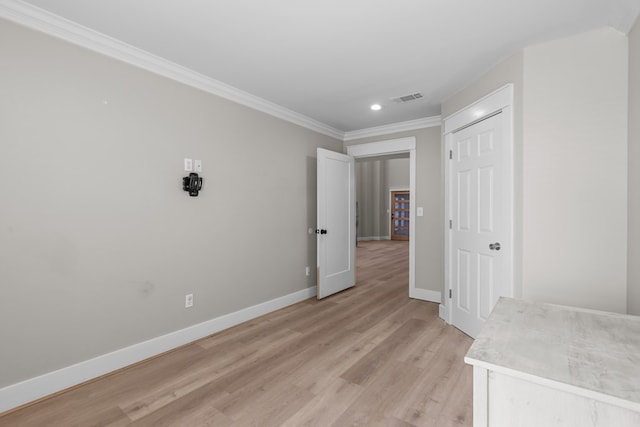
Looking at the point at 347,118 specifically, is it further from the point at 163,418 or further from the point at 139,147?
the point at 163,418

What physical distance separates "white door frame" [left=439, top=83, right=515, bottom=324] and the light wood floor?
0.57m

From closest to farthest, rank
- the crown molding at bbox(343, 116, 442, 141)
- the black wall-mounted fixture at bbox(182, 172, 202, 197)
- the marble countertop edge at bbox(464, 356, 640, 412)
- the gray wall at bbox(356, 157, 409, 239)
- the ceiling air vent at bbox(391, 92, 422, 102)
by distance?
the marble countertop edge at bbox(464, 356, 640, 412)
the black wall-mounted fixture at bbox(182, 172, 202, 197)
the ceiling air vent at bbox(391, 92, 422, 102)
the crown molding at bbox(343, 116, 442, 141)
the gray wall at bbox(356, 157, 409, 239)

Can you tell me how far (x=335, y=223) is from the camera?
4.42 metres

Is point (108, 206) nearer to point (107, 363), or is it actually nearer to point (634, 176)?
point (107, 363)

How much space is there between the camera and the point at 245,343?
110 inches

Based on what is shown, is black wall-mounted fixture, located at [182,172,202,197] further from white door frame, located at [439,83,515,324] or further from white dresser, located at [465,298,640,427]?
white door frame, located at [439,83,515,324]

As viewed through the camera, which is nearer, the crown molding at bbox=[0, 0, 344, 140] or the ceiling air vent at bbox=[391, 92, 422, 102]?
the crown molding at bbox=[0, 0, 344, 140]

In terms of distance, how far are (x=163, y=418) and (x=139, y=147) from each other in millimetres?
1949

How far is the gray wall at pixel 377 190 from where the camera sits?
458 inches

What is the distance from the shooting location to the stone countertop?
2.95 ft

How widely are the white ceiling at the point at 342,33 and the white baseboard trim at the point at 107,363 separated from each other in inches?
93.2

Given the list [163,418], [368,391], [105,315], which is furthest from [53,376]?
[368,391]

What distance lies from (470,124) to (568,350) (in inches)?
93.8

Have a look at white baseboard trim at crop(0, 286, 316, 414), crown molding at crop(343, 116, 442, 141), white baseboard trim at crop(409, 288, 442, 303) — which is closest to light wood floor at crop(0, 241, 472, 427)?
white baseboard trim at crop(0, 286, 316, 414)
